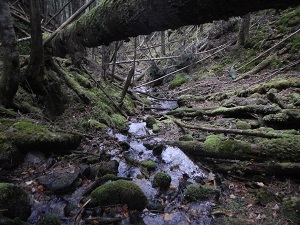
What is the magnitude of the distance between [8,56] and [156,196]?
3.98 metres

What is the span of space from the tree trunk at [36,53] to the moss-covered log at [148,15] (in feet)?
3.24

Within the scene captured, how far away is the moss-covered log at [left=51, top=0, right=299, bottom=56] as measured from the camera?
2107 millimetres

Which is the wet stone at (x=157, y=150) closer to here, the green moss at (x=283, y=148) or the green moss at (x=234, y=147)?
the green moss at (x=234, y=147)

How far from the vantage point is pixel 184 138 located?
5.98 meters

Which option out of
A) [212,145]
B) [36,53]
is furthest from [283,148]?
[36,53]

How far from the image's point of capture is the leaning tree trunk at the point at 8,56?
4305 millimetres

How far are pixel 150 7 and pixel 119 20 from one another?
77 centimetres

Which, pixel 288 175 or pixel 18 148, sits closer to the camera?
pixel 288 175

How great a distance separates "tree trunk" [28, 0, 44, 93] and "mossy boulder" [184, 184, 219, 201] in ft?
15.0

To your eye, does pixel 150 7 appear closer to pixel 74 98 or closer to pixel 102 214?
pixel 102 214

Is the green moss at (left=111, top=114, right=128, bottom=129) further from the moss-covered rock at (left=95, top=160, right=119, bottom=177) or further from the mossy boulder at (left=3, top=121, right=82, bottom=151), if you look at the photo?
the moss-covered rock at (left=95, top=160, right=119, bottom=177)

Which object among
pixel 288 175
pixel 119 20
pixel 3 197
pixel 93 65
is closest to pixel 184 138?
pixel 288 175

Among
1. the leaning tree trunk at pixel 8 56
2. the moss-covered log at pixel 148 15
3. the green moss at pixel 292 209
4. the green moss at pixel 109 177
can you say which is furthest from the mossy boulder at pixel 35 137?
the green moss at pixel 292 209

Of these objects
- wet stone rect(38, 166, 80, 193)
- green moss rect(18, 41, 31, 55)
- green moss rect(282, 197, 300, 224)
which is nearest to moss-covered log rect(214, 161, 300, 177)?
green moss rect(282, 197, 300, 224)
